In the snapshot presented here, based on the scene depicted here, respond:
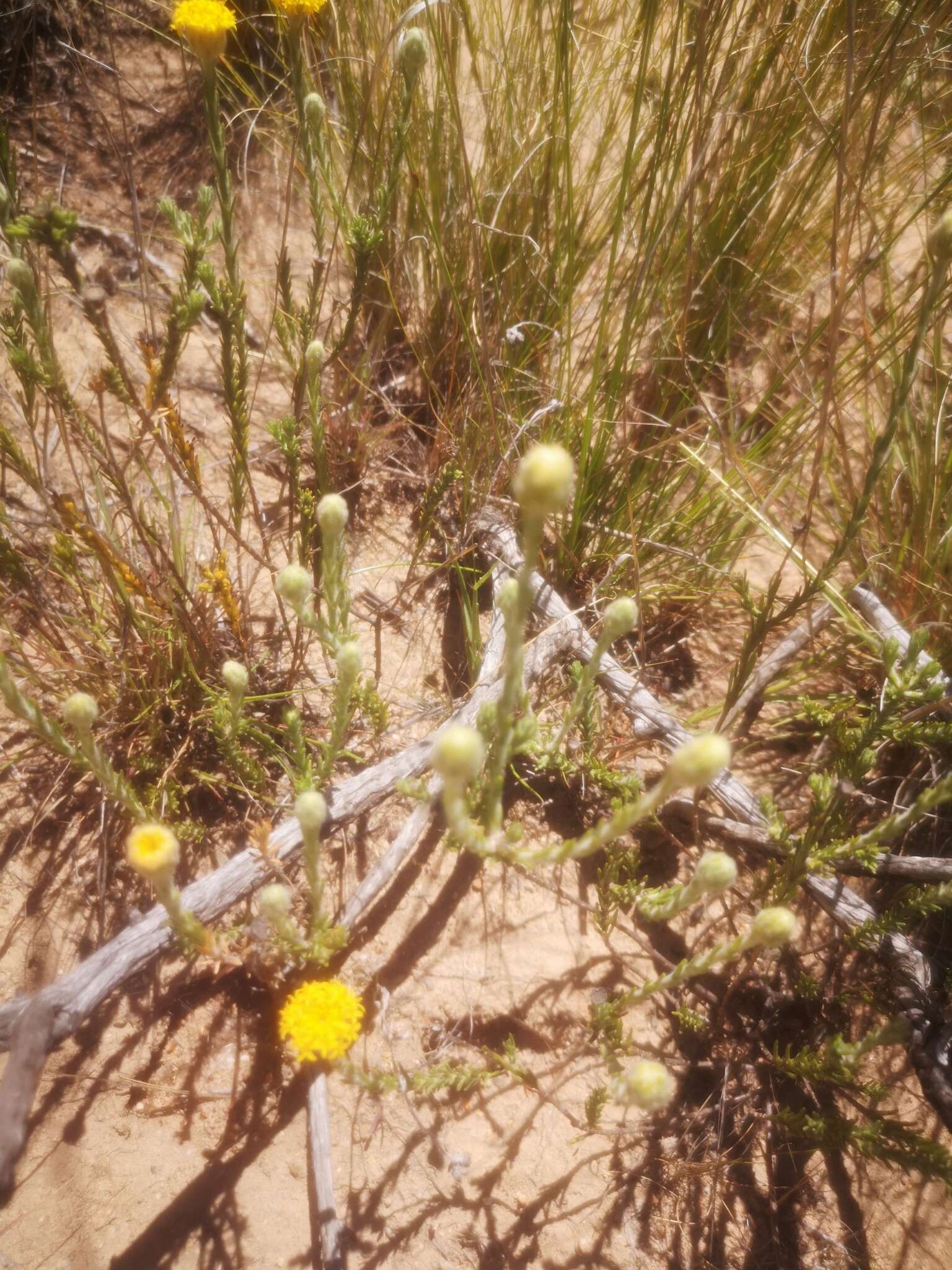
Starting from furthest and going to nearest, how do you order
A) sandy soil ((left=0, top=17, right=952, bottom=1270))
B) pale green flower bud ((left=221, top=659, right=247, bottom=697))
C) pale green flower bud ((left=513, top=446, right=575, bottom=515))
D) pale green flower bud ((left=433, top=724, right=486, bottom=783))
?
1. sandy soil ((left=0, top=17, right=952, bottom=1270))
2. pale green flower bud ((left=221, top=659, right=247, bottom=697))
3. pale green flower bud ((left=433, top=724, right=486, bottom=783))
4. pale green flower bud ((left=513, top=446, right=575, bottom=515))

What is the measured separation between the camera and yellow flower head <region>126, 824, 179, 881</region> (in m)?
0.89

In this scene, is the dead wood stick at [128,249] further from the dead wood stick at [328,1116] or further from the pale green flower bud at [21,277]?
the dead wood stick at [328,1116]

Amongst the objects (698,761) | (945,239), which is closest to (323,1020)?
(698,761)

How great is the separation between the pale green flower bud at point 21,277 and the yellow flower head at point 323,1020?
42.5 inches

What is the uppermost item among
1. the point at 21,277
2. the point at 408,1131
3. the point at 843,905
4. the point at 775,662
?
the point at 21,277

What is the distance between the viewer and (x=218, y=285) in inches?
46.3

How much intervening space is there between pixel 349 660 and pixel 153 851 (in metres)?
0.36

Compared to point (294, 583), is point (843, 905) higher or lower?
lower

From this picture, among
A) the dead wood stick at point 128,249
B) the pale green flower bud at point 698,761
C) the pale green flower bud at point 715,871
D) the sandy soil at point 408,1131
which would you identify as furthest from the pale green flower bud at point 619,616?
the dead wood stick at point 128,249

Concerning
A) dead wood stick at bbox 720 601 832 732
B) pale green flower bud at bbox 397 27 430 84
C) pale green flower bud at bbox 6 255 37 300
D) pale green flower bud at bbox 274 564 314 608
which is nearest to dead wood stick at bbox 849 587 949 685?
dead wood stick at bbox 720 601 832 732

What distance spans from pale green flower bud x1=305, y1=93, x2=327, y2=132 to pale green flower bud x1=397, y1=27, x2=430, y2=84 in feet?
0.52

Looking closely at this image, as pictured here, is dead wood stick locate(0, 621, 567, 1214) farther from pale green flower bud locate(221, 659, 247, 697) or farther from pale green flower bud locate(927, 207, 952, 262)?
pale green flower bud locate(927, 207, 952, 262)

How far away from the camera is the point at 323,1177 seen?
1.20m

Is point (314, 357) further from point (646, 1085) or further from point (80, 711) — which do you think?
point (646, 1085)
